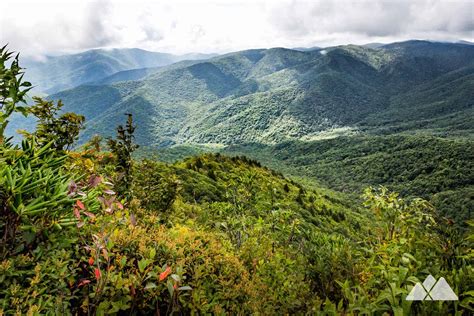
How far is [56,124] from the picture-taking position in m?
6.12

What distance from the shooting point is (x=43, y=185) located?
3379mm

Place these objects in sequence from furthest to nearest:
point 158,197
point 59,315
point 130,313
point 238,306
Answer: point 158,197, point 238,306, point 130,313, point 59,315

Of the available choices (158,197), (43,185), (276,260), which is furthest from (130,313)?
(158,197)

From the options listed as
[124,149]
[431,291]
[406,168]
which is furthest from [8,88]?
[406,168]

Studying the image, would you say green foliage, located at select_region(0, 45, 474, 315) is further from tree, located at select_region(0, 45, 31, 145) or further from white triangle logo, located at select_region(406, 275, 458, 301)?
tree, located at select_region(0, 45, 31, 145)

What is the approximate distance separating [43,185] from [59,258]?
811mm

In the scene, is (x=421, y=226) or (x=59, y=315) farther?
(x=421, y=226)

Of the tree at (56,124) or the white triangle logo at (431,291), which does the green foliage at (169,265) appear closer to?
the white triangle logo at (431,291)

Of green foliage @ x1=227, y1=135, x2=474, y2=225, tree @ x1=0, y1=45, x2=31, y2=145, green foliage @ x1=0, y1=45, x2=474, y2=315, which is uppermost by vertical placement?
tree @ x1=0, y1=45, x2=31, y2=145

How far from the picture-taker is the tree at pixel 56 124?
5859mm

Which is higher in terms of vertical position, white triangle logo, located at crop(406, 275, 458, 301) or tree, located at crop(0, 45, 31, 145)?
tree, located at crop(0, 45, 31, 145)

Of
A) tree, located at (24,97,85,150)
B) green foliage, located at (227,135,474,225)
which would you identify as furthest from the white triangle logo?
green foliage, located at (227,135,474,225)

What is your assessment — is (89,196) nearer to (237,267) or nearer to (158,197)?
(237,267)

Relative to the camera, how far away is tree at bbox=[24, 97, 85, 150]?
19.2ft
